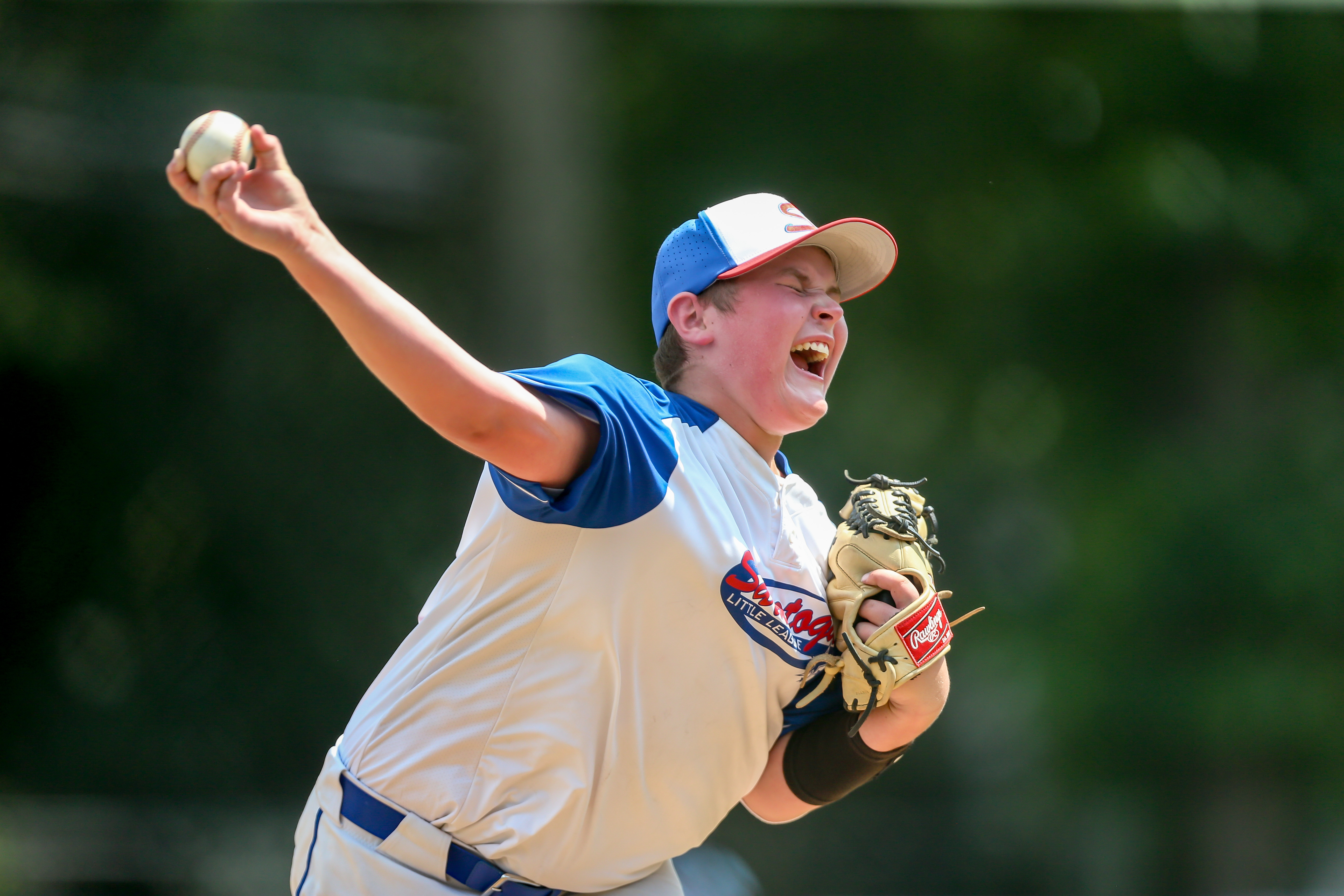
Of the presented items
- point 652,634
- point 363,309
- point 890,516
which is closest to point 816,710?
point 890,516

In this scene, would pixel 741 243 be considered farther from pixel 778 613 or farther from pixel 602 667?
pixel 602 667

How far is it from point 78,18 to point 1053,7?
621 cm

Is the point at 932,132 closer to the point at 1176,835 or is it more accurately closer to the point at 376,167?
the point at 376,167

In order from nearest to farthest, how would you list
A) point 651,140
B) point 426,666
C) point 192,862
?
point 426,666, point 192,862, point 651,140

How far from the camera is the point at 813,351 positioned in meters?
2.41

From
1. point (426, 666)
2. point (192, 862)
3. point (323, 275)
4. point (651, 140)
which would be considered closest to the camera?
point (323, 275)

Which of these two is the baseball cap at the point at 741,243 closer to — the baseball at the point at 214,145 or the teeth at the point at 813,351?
the teeth at the point at 813,351

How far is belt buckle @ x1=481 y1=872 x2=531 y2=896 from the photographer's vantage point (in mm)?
2104

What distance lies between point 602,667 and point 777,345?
2.26 feet

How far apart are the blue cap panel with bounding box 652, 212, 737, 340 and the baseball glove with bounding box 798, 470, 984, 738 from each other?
500mm

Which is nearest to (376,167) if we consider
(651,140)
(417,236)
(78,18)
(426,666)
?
(417,236)

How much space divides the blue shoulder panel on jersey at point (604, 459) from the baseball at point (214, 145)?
45 centimetres

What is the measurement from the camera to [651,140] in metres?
7.74

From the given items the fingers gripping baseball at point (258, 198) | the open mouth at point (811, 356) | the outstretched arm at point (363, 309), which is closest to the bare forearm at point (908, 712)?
the open mouth at point (811, 356)
